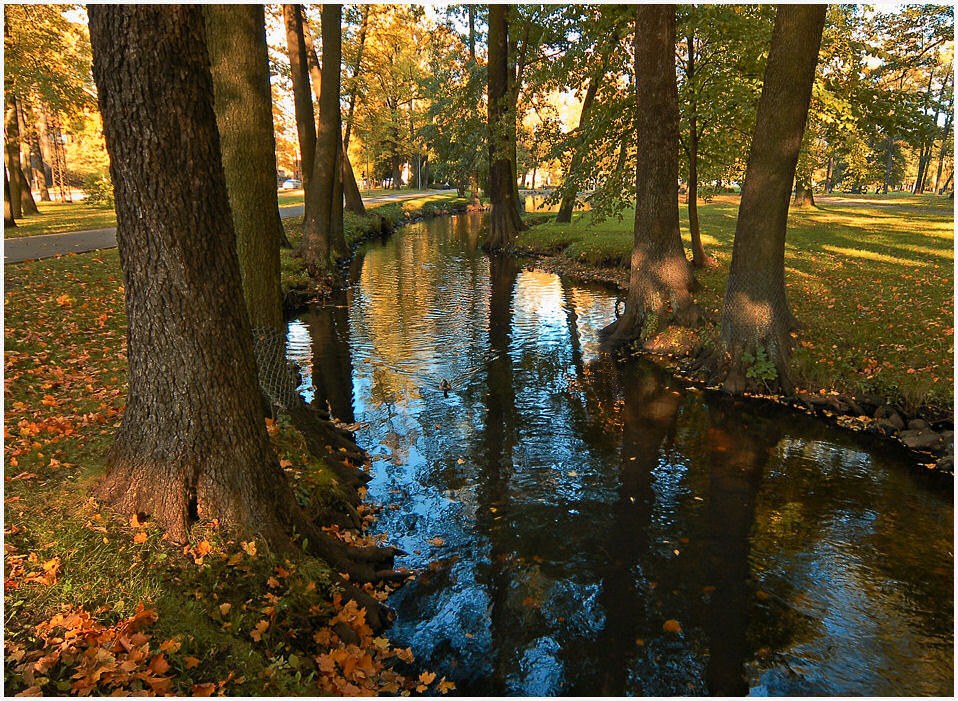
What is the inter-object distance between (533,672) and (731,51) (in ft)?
47.3

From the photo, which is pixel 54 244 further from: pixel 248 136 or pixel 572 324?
pixel 572 324

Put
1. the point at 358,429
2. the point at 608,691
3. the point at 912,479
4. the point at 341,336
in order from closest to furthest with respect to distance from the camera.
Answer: the point at 608,691 → the point at 912,479 → the point at 358,429 → the point at 341,336

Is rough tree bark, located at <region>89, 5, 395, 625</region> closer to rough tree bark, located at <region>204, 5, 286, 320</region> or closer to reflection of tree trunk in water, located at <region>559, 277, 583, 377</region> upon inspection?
rough tree bark, located at <region>204, 5, 286, 320</region>

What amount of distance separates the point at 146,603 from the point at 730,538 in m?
5.27

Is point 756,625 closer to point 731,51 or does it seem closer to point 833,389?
point 833,389

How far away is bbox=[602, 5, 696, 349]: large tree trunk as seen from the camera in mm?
11789

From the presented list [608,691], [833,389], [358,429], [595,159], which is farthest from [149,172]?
[595,159]

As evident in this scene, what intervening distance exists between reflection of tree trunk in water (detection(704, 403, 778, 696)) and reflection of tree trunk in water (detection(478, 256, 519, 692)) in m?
A: 1.62

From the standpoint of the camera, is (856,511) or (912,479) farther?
(912,479)

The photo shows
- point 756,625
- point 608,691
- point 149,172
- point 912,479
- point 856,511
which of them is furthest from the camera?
point 912,479

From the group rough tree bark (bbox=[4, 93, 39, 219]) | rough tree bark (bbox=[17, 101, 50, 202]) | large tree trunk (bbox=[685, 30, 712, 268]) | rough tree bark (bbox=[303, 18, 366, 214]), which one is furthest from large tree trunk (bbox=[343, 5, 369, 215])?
large tree trunk (bbox=[685, 30, 712, 268])

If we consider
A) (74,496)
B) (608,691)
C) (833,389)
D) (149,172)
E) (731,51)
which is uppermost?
(731,51)

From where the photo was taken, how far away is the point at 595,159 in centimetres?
1617

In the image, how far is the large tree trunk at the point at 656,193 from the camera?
11.8 m
